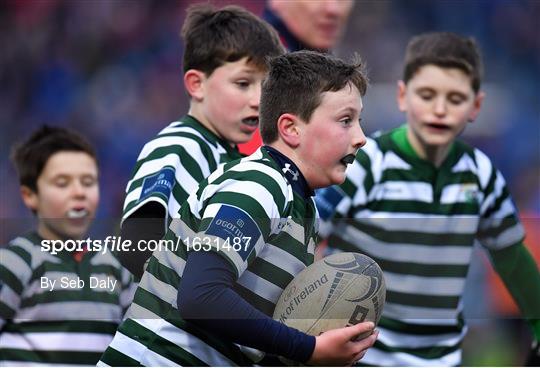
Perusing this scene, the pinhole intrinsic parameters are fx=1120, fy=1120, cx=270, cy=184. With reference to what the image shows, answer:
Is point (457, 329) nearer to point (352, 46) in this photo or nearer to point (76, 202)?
point (76, 202)

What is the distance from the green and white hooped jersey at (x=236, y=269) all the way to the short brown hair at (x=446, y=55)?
1779 millimetres

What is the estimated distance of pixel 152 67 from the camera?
8688mm

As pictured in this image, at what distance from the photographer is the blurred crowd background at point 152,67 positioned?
8.38m

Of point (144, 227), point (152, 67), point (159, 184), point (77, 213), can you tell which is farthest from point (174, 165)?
point (152, 67)

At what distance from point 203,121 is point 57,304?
865 mm

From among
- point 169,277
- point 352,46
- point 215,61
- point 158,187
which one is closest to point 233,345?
point 169,277

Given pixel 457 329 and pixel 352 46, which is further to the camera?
pixel 352 46

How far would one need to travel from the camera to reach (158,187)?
3.24 metres

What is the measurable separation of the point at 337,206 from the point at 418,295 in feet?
1.46

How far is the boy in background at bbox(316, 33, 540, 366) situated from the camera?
13.6 ft

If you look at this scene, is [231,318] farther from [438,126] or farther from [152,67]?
[152,67]

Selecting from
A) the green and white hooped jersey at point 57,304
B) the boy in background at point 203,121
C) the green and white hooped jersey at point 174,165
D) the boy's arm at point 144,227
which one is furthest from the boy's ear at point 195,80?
the green and white hooped jersey at point 57,304

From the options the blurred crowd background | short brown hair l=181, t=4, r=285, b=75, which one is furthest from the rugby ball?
the blurred crowd background

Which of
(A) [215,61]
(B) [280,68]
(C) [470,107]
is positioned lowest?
(B) [280,68]
